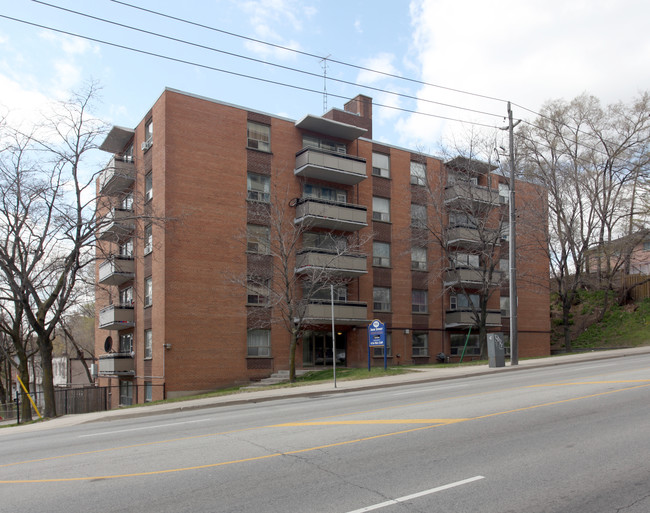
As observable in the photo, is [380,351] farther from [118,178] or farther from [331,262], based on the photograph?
[118,178]

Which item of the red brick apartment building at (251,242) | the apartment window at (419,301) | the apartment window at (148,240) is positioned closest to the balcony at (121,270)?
the red brick apartment building at (251,242)

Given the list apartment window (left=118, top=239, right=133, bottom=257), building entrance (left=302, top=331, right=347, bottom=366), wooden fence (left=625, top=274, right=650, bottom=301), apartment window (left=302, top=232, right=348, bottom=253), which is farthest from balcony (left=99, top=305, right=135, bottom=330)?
wooden fence (left=625, top=274, right=650, bottom=301)

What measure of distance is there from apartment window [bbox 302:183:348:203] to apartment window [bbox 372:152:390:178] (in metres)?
2.99

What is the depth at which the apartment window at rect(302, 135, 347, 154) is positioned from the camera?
35781mm

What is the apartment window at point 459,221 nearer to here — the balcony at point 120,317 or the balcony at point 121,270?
the balcony at point 121,270

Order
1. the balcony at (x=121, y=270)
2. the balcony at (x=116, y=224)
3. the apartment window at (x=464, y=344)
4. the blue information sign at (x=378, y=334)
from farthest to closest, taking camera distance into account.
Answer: the apartment window at (x=464, y=344) < the balcony at (x=121, y=270) < the blue information sign at (x=378, y=334) < the balcony at (x=116, y=224)

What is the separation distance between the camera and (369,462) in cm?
775

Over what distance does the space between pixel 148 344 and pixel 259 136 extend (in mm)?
13064

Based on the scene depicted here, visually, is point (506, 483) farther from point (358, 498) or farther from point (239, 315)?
point (239, 315)

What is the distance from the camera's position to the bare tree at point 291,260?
31219 mm

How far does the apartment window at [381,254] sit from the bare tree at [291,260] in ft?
7.78

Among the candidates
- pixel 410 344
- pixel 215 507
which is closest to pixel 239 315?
pixel 410 344

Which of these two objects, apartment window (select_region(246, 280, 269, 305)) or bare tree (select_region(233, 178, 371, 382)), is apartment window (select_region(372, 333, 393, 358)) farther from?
apartment window (select_region(246, 280, 269, 305))

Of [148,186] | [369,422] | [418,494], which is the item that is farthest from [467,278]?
[418,494]
